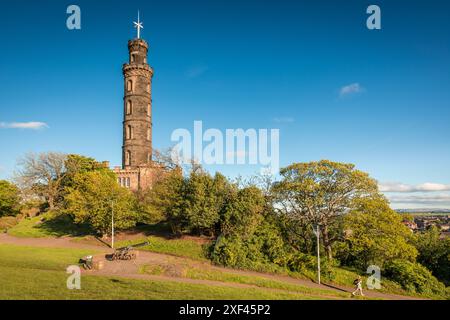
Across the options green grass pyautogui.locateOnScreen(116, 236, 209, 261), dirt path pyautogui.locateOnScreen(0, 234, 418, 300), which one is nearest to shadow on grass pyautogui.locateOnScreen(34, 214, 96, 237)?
dirt path pyautogui.locateOnScreen(0, 234, 418, 300)

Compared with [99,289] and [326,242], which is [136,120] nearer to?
[326,242]

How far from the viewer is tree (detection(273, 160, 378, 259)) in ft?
89.0

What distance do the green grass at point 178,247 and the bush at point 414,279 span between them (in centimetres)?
1669

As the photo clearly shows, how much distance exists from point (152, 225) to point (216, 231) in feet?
35.0

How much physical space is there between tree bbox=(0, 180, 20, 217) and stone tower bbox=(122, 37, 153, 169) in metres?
17.0

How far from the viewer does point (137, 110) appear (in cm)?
4969

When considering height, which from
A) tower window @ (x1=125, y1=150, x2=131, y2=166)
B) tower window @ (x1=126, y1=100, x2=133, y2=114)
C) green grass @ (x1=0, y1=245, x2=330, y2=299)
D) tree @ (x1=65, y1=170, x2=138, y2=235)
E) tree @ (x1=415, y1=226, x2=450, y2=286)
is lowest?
tree @ (x1=415, y1=226, x2=450, y2=286)

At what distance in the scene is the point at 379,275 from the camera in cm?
2520

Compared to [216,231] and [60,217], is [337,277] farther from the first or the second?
[60,217]

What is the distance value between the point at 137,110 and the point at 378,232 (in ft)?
133

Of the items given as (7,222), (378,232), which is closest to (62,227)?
(7,222)

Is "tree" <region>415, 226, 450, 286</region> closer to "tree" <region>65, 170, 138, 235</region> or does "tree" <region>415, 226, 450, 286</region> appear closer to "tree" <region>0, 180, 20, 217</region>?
"tree" <region>65, 170, 138, 235</region>
